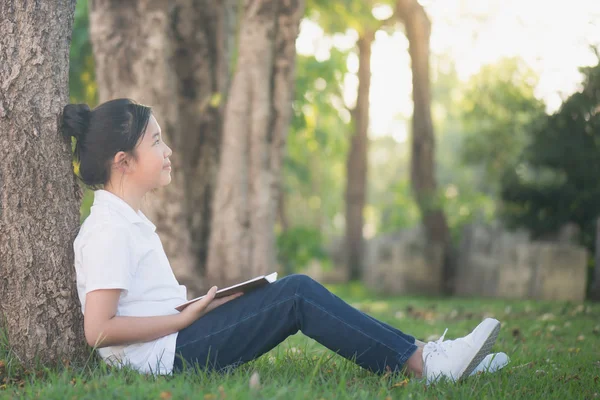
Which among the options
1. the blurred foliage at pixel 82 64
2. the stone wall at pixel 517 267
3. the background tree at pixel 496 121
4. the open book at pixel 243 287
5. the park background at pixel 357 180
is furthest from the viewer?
the background tree at pixel 496 121

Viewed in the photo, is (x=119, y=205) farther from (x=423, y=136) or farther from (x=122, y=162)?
(x=423, y=136)

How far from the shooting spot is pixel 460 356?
383 centimetres

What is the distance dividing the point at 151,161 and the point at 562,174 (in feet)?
32.2

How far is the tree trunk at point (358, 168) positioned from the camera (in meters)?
20.3

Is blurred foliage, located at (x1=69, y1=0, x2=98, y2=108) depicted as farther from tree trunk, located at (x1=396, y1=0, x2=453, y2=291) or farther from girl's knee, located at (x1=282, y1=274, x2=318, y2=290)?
girl's knee, located at (x1=282, y1=274, x2=318, y2=290)

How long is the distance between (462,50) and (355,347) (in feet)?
78.9

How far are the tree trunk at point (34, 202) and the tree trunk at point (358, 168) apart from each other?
1630cm

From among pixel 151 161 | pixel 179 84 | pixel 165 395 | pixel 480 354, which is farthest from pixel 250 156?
pixel 165 395

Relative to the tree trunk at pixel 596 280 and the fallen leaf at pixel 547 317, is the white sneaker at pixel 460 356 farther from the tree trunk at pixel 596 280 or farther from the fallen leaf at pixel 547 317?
the tree trunk at pixel 596 280

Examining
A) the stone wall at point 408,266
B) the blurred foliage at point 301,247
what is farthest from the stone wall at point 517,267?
the blurred foliage at point 301,247

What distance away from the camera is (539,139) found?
40.5 feet

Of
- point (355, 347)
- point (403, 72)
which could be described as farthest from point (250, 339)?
point (403, 72)

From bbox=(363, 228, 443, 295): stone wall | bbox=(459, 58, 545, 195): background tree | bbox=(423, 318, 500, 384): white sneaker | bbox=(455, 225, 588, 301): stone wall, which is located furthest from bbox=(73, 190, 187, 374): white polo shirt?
bbox=(459, 58, 545, 195): background tree

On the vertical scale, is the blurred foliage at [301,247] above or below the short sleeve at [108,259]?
below
